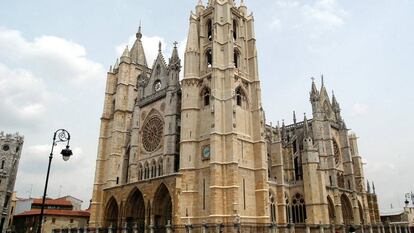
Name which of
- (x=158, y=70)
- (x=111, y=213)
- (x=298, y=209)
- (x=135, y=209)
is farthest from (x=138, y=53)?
(x=298, y=209)

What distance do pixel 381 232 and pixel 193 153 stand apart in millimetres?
24312

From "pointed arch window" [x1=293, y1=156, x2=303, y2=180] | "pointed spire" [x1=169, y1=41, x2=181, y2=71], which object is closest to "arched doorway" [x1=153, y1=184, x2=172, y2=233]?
"pointed spire" [x1=169, y1=41, x2=181, y2=71]

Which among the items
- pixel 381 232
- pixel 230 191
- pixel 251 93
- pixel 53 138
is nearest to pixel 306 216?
pixel 381 232

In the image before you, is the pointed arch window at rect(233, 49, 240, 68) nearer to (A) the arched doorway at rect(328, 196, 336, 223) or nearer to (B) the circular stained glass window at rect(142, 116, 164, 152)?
(B) the circular stained glass window at rect(142, 116, 164, 152)

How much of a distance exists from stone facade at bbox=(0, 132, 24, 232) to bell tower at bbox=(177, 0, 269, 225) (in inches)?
1180

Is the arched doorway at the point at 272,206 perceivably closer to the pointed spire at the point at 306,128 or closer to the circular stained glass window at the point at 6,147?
the pointed spire at the point at 306,128

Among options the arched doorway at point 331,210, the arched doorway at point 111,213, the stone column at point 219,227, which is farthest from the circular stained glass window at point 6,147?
the arched doorway at point 331,210

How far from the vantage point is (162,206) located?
109 feet

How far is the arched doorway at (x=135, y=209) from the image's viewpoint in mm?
35219

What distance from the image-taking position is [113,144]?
42531 mm

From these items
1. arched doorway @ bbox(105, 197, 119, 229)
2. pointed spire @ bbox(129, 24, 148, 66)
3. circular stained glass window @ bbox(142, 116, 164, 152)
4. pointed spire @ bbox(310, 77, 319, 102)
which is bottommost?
arched doorway @ bbox(105, 197, 119, 229)

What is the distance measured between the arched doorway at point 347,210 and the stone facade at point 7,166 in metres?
45.2

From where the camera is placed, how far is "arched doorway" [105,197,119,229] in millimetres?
38531

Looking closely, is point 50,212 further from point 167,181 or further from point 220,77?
point 220,77
